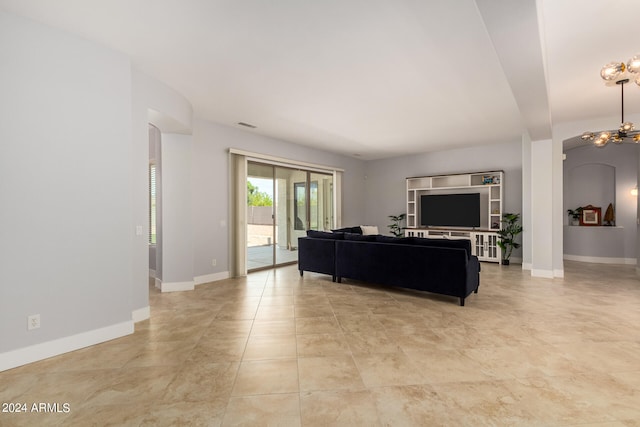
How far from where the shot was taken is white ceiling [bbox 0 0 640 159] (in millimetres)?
2334

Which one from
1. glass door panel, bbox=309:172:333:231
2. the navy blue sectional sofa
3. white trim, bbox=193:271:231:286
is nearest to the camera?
the navy blue sectional sofa

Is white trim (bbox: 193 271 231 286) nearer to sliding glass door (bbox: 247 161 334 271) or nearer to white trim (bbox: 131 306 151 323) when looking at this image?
sliding glass door (bbox: 247 161 334 271)

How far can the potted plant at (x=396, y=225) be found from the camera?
Result: 8.57m

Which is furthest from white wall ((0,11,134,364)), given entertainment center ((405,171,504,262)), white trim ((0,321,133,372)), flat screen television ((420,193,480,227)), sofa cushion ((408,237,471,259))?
flat screen television ((420,193,480,227))

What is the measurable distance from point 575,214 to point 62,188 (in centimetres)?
975

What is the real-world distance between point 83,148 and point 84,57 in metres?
0.84

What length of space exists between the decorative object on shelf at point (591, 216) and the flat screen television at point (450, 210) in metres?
2.51

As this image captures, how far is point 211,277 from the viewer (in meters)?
5.39

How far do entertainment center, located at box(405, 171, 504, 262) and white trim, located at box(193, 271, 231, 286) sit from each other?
4846mm

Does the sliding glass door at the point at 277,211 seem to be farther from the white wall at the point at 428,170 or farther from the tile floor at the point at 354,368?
the tile floor at the point at 354,368

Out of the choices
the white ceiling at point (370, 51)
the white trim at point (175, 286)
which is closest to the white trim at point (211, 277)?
the white trim at point (175, 286)

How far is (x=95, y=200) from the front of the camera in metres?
2.92

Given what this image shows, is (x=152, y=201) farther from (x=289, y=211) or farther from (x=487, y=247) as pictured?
(x=487, y=247)

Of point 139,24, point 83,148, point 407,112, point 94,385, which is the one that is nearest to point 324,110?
point 407,112
